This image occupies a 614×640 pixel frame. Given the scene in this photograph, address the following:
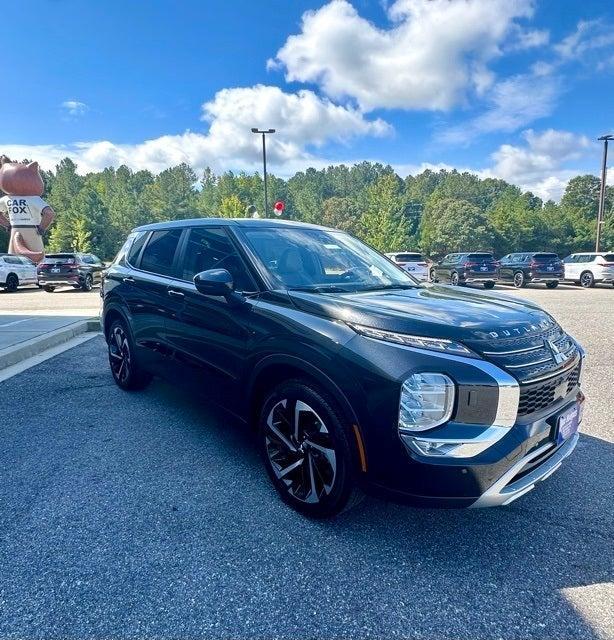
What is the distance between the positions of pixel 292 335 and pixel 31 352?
5.63 m

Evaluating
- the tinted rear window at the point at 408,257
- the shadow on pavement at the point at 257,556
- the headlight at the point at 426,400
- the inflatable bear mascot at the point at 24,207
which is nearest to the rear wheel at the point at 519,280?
the tinted rear window at the point at 408,257

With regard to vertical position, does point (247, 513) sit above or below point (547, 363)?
below

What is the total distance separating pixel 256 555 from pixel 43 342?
6.01 m

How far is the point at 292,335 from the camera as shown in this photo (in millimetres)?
2477

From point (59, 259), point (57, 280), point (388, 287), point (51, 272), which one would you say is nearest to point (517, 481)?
point (388, 287)

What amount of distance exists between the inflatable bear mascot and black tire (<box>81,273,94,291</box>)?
931cm

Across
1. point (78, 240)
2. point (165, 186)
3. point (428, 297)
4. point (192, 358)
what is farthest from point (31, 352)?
point (165, 186)

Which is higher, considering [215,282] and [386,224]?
[386,224]

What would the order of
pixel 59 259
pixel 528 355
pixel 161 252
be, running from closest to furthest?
pixel 528 355 < pixel 161 252 < pixel 59 259

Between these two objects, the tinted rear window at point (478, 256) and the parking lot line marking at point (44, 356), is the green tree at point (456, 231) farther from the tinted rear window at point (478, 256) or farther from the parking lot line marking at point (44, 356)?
the parking lot line marking at point (44, 356)

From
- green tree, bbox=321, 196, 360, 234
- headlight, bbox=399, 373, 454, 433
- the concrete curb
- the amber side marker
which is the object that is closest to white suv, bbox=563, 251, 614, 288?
the concrete curb

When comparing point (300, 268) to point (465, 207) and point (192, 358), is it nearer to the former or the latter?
point (192, 358)

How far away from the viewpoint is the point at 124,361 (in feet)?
15.4

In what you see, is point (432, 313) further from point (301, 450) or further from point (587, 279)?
point (587, 279)
